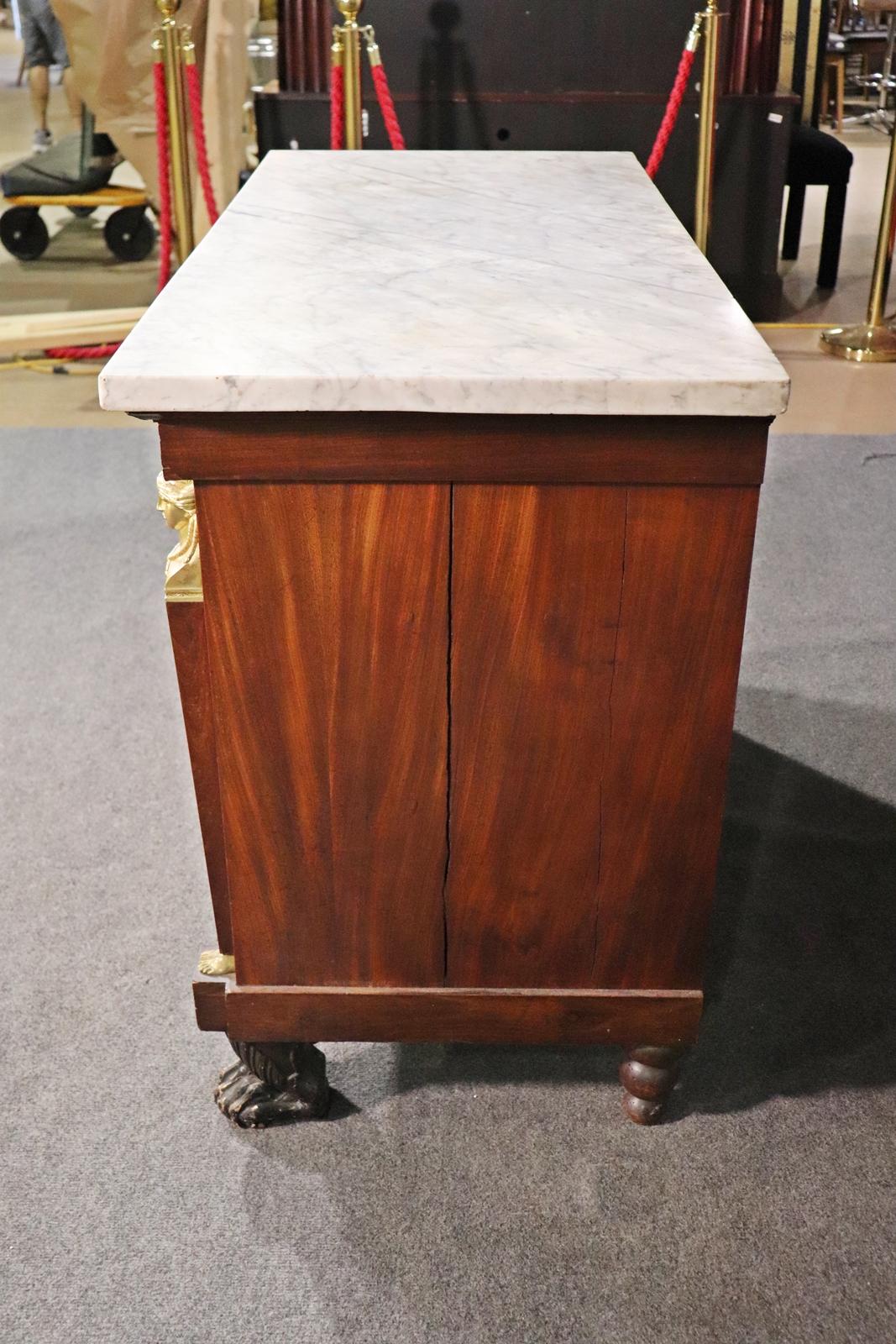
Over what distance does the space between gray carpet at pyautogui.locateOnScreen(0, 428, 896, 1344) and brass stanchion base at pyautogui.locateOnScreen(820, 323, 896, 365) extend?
2.46 meters

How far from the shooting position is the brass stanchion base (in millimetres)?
4438

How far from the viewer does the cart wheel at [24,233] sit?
5410mm

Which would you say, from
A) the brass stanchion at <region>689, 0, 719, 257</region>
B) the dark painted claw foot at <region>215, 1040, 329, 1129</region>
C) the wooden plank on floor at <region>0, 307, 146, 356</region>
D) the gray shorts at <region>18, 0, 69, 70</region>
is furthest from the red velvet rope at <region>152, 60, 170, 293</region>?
the dark painted claw foot at <region>215, 1040, 329, 1129</region>

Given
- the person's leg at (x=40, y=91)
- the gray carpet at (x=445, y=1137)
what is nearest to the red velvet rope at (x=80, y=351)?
the gray carpet at (x=445, y=1137)

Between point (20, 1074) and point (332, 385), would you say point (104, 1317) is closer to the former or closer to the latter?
point (20, 1074)

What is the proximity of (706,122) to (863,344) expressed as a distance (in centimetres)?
96

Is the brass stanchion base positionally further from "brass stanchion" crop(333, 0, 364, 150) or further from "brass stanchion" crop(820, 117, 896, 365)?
"brass stanchion" crop(333, 0, 364, 150)

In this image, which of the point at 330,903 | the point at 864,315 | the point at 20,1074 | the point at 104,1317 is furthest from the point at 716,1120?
the point at 864,315

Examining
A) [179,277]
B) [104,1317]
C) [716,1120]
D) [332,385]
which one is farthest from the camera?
[716,1120]

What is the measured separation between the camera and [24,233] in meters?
5.44

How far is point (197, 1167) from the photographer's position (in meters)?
1.50

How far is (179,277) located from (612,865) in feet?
2.54

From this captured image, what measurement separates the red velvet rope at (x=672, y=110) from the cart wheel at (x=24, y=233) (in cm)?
268

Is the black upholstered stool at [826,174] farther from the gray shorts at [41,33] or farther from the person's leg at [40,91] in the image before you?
the person's leg at [40,91]
